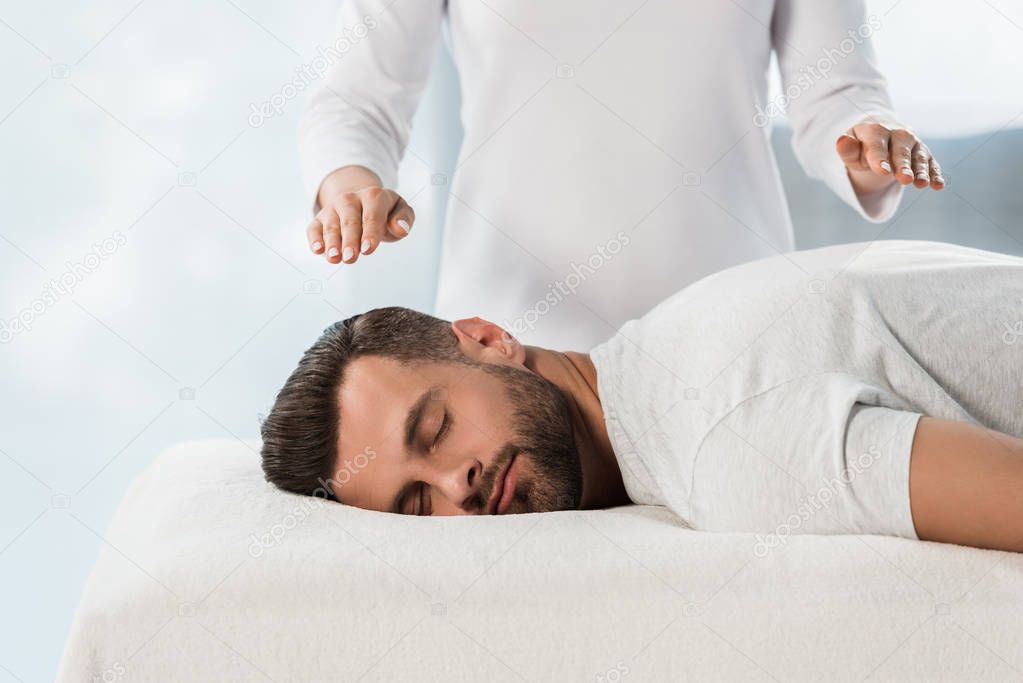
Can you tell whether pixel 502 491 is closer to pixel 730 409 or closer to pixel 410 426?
pixel 410 426

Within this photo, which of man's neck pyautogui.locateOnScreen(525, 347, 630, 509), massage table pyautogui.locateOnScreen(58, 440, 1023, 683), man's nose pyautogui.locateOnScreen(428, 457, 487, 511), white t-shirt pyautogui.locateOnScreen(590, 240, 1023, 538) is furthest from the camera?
man's neck pyautogui.locateOnScreen(525, 347, 630, 509)

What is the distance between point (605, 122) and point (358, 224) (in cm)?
51

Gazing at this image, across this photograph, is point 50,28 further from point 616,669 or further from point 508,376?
point 616,669

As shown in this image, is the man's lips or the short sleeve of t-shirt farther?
the man's lips

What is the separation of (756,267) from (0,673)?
152 centimetres

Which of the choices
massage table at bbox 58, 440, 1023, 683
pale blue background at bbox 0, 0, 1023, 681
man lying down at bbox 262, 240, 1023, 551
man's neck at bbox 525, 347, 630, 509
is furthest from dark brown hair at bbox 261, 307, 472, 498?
pale blue background at bbox 0, 0, 1023, 681

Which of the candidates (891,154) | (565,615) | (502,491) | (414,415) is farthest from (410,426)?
(891,154)

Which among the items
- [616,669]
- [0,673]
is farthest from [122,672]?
[0,673]

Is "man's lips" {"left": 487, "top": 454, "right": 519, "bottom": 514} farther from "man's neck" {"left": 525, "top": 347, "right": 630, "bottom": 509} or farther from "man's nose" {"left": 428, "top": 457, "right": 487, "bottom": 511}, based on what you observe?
"man's neck" {"left": 525, "top": 347, "right": 630, "bottom": 509}

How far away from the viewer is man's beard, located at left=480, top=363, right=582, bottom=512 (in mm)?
1022

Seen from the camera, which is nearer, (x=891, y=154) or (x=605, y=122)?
(x=891, y=154)

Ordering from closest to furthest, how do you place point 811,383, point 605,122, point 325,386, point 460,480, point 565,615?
point 565,615 < point 811,383 < point 460,480 < point 325,386 < point 605,122

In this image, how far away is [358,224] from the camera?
41.1 inches

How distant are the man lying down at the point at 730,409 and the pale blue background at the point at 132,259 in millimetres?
833
